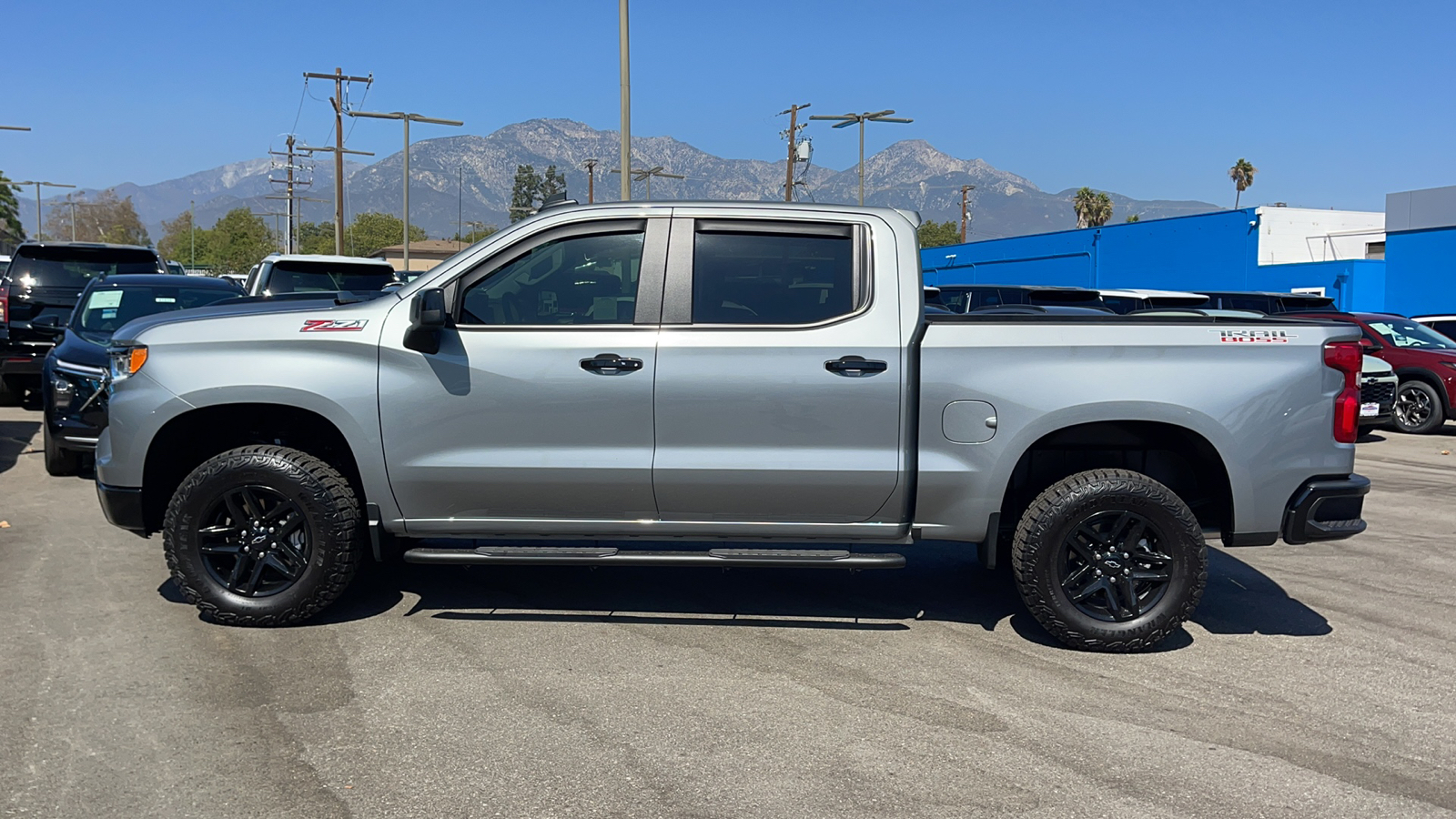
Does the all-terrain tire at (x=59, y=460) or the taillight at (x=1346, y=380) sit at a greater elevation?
the taillight at (x=1346, y=380)

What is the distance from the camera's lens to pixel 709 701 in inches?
183

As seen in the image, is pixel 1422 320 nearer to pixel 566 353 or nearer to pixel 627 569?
pixel 627 569

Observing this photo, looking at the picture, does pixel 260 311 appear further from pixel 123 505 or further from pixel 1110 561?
pixel 1110 561

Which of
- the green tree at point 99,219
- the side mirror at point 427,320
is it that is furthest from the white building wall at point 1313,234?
the green tree at point 99,219

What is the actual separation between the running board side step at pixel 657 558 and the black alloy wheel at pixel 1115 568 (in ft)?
2.78

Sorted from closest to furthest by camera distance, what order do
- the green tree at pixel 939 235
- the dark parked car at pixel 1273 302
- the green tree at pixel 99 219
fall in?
the dark parked car at pixel 1273 302 < the green tree at pixel 939 235 < the green tree at pixel 99 219

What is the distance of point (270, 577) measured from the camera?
18.2 ft

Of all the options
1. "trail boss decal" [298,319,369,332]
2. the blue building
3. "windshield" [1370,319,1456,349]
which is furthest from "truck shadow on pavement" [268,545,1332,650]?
the blue building

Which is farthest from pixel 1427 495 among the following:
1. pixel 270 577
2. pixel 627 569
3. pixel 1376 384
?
pixel 270 577

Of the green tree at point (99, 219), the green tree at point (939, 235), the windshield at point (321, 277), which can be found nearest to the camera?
the windshield at point (321, 277)

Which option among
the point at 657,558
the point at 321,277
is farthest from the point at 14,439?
the point at 657,558

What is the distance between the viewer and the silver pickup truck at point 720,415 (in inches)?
206

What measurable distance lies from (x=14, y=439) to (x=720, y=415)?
9.96 metres

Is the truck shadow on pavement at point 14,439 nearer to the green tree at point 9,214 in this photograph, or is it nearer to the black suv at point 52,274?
the black suv at point 52,274
